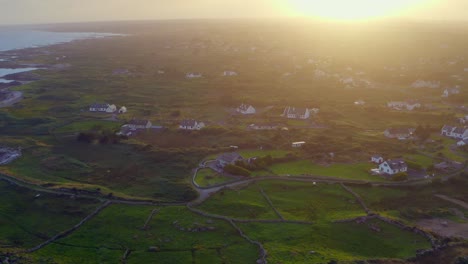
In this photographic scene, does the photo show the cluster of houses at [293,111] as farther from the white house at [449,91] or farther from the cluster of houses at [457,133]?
the white house at [449,91]

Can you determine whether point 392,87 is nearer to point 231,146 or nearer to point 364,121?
point 364,121

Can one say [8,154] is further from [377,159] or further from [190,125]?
[377,159]

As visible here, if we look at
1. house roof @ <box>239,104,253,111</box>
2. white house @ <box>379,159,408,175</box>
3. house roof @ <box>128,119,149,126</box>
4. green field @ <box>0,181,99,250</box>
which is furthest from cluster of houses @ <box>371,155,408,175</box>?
house roof @ <box>128,119,149,126</box>

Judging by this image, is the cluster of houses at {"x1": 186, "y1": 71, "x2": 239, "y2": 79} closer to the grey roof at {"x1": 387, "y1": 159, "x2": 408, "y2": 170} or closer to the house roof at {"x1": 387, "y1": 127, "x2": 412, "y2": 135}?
the house roof at {"x1": 387, "y1": 127, "x2": 412, "y2": 135}

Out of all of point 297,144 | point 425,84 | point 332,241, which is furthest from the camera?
point 425,84

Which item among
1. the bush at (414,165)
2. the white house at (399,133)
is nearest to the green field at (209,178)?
the bush at (414,165)

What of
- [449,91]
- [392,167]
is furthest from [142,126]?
[449,91]
